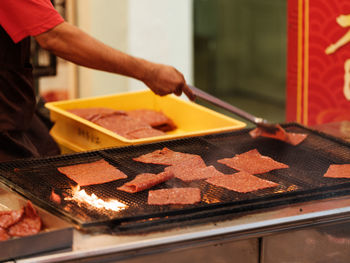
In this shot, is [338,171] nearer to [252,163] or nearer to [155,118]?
[252,163]

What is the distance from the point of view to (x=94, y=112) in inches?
132

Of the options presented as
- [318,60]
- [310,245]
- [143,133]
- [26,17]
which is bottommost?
[310,245]

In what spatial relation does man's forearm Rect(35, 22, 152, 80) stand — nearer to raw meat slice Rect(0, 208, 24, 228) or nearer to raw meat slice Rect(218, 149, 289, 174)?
raw meat slice Rect(218, 149, 289, 174)

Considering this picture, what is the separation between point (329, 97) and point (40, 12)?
1.78m

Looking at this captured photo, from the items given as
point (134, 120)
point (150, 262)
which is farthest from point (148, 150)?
point (150, 262)

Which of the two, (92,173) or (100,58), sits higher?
(100,58)

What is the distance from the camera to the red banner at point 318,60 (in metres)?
3.37

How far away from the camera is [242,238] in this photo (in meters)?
1.92

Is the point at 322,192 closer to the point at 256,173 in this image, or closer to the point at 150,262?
the point at 256,173

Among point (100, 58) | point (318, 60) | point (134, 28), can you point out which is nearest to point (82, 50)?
point (100, 58)

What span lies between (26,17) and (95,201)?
0.80m

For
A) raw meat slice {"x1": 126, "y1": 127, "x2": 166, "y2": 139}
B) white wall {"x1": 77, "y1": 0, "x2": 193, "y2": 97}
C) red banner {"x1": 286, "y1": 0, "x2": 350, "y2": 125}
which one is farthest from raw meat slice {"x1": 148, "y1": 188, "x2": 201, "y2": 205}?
white wall {"x1": 77, "y1": 0, "x2": 193, "y2": 97}

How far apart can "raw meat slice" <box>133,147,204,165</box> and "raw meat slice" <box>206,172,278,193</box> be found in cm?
19

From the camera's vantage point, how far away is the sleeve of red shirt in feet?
7.79
